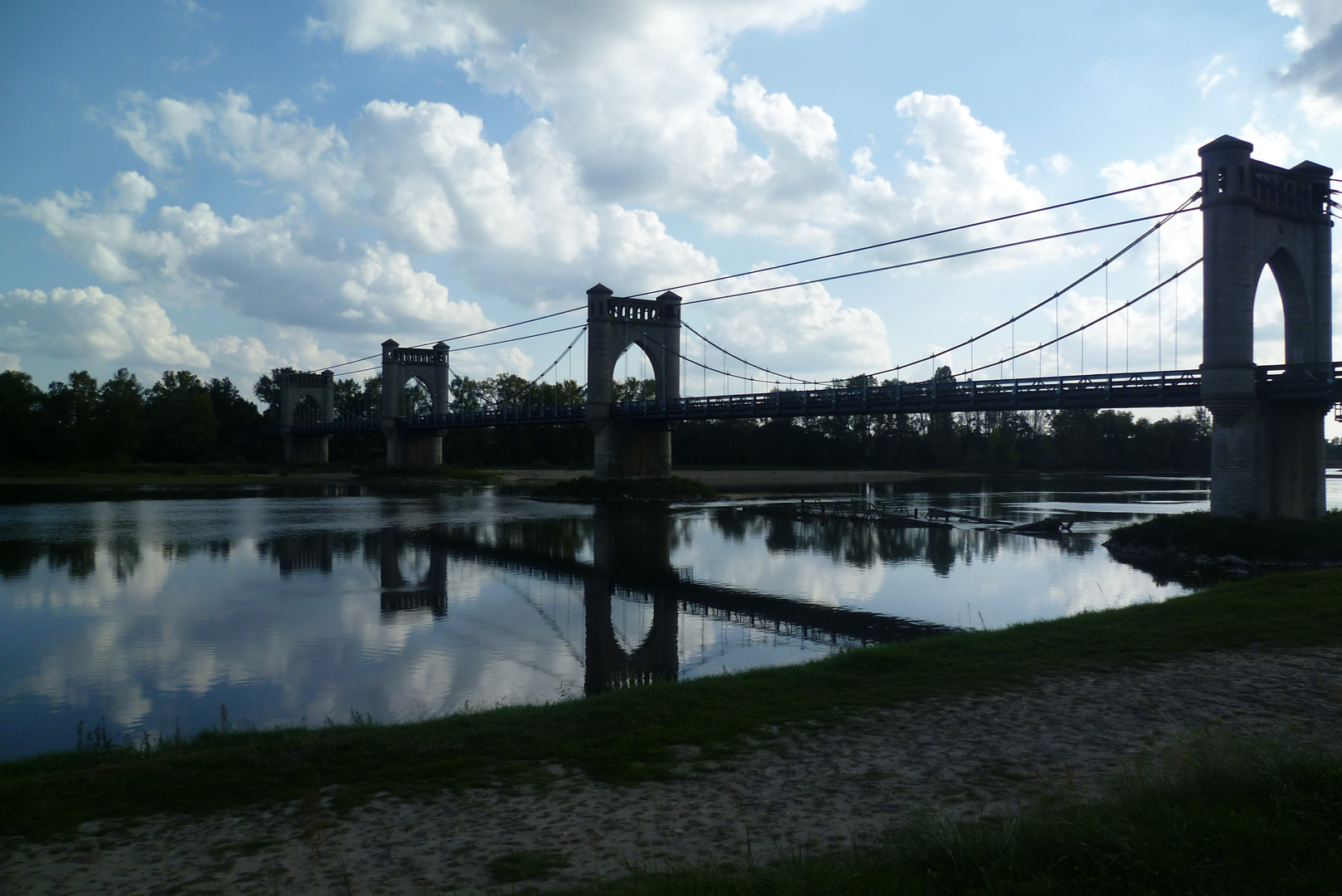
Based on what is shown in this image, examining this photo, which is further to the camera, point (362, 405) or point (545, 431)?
point (362, 405)

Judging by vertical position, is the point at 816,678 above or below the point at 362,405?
below

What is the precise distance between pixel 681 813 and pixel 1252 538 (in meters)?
24.3

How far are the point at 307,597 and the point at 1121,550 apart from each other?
23319 millimetres

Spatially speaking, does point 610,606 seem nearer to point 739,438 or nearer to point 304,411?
point 739,438

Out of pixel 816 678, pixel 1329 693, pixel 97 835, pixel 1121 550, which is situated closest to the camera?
pixel 97 835

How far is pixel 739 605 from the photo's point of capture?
1847 cm

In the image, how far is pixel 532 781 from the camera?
6598 mm

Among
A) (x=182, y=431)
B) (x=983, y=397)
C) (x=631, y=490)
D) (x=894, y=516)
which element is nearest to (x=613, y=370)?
(x=631, y=490)

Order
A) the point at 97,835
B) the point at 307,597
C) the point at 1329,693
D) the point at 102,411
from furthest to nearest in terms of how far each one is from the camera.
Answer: the point at 102,411
the point at 307,597
the point at 1329,693
the point at 97,835

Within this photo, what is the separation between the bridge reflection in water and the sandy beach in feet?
15.5

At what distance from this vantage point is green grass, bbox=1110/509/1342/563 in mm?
23078

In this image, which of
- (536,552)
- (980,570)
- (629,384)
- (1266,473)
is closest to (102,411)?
(629,384)

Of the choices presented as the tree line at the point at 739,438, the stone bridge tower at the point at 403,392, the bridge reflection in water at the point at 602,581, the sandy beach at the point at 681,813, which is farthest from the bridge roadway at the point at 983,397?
the tree line at the point at 739,438

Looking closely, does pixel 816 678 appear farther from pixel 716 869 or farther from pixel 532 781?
pixel 716 869
